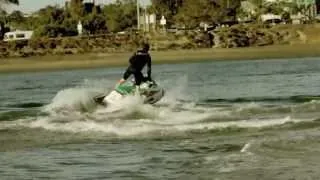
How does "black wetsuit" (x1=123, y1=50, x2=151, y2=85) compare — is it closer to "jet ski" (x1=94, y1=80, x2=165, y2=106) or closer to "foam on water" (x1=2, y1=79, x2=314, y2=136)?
"jet ski" (x1=94, y1=80, x2=165, y2=106)

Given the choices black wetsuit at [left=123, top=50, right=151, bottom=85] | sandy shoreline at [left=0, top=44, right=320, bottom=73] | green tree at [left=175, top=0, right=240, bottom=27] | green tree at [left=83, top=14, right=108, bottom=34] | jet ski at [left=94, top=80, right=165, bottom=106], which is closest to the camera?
jet ski at [left=94, top=80, right=165, bottom=106]

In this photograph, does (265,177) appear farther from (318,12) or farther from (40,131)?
(318,12)

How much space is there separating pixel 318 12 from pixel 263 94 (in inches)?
3295

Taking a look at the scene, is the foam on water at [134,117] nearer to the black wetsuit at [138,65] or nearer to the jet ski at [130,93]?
the jet ski at [130,93]

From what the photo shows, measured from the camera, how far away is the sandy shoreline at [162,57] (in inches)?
2982

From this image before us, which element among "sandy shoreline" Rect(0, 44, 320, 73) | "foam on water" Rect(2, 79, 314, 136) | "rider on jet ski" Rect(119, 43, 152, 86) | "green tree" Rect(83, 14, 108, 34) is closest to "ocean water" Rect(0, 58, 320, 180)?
"foam on water" Rect(2, 79, 314, 136)

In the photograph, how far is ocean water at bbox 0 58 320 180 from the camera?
13.5m

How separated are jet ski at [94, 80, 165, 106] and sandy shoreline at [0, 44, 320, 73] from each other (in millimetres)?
48449

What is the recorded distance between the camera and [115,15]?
112 m

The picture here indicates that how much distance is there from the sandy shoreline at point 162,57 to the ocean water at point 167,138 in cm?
4446

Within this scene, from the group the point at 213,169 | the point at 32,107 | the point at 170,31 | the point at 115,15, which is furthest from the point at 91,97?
the point at 115,15

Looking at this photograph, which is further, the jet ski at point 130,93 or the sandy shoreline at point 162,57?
the sandy shoreline at point 162,57

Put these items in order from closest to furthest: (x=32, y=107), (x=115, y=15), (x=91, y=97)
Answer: (x=91, y=97) → (x=32, y=107) → (x=115, y=15)

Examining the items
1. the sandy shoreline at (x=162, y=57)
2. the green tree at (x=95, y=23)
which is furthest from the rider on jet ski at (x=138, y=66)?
the green tree at (x=95, y=23)
